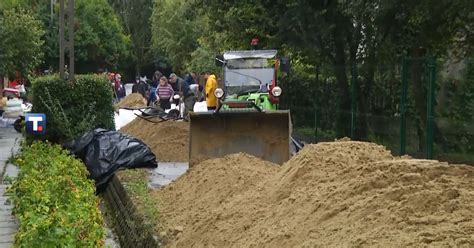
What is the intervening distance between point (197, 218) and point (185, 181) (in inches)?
99.2

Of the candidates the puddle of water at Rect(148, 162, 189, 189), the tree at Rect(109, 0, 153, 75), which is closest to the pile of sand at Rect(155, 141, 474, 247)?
the puddle of water at Rect(148, 162, 189, 189)

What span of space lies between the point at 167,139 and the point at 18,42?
12.9 m

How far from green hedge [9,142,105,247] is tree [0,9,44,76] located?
47.4ft

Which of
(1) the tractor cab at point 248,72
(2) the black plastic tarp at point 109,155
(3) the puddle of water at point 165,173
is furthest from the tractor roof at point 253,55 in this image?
(2) the black plastic tarp at point 109,155

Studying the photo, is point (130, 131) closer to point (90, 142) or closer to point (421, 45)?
point (90, 142)

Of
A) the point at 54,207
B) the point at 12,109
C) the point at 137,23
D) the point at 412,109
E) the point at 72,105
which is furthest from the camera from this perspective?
the point at 137,23

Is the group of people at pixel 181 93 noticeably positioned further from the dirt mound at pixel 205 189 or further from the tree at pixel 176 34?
the tree at pixel 176 34

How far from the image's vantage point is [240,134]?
12.8 meters

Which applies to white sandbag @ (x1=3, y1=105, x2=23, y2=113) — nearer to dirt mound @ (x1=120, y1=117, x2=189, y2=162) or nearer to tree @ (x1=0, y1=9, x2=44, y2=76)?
tree @ (x1=0, y1=9, x2=44, y2=76)

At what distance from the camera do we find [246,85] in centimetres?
1991

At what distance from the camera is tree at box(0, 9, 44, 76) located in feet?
83.6

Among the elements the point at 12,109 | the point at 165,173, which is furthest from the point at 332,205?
the point at 12,109

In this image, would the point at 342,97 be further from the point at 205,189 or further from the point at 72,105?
the point at 205,189

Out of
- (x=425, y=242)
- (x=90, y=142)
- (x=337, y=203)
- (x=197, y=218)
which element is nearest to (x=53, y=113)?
(x=90, y=142)
